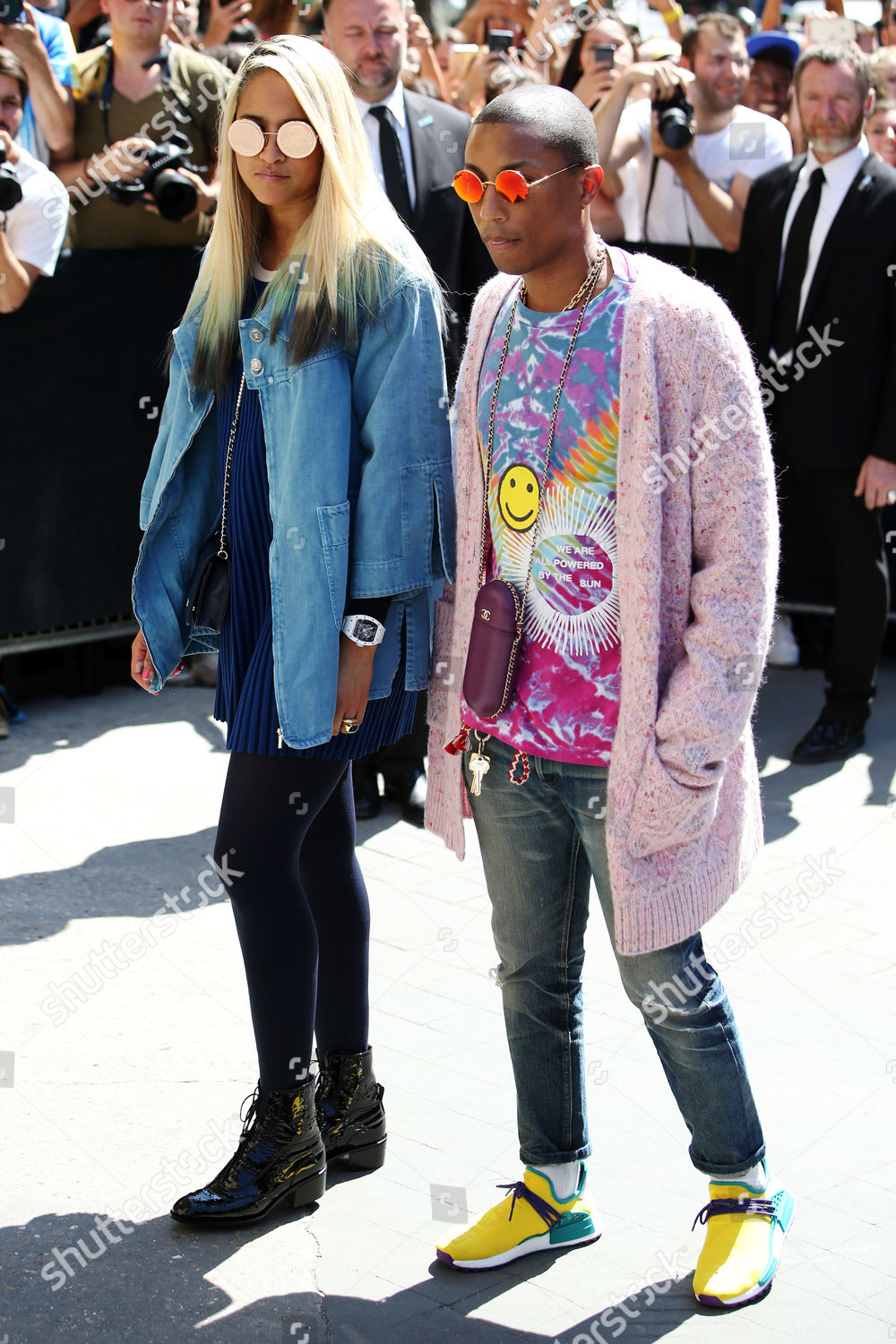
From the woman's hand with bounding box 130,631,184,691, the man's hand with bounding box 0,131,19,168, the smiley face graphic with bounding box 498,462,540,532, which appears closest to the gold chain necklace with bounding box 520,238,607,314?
the smiley face graphic with bounding box 498,462,540,532

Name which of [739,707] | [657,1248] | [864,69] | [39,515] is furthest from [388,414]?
[864,69]

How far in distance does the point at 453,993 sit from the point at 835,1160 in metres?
1.01

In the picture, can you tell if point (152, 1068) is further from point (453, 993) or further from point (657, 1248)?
point (657, 1248)

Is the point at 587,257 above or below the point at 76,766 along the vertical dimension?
above

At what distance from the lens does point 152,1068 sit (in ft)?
10.6

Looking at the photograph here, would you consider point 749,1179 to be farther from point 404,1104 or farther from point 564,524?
point 564,524

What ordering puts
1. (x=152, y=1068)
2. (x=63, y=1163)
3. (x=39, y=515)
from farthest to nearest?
(x=39, y=515)
(x=152, y=1068)
(x=63, y=1163)

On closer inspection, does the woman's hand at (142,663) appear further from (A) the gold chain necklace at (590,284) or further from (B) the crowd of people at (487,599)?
(A) the gold chain necklace at (590,284)

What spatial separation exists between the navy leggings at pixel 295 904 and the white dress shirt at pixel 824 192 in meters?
3.42

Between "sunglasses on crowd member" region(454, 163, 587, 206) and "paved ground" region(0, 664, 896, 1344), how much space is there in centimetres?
176

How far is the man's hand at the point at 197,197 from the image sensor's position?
5.52 metres

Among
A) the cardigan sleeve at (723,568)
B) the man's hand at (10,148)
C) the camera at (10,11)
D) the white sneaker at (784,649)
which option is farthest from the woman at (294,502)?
the white sneaker at (784,649)

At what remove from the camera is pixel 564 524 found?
90.8 inches

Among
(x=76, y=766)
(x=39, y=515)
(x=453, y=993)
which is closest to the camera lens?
(x=453, y=993)
